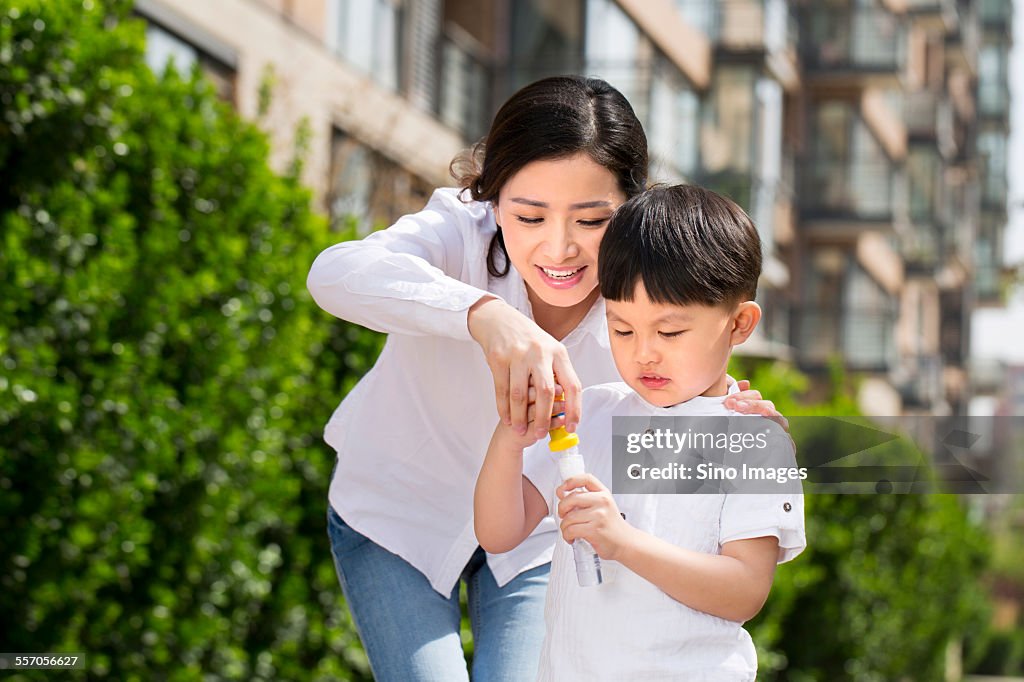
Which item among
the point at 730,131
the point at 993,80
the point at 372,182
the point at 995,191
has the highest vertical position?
the point at 993,80

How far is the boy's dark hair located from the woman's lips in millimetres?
218

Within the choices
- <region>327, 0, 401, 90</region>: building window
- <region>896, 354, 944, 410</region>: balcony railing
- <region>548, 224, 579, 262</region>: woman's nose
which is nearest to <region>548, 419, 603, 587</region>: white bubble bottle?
<region>548, 224, 579, 262</region>: woman's nose

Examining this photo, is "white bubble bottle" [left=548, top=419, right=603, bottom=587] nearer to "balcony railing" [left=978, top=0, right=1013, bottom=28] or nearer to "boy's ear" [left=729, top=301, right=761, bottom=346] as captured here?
"boy's ear" [left=729, top=301, right=761, bottom=346]

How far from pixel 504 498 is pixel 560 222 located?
468 millimetres

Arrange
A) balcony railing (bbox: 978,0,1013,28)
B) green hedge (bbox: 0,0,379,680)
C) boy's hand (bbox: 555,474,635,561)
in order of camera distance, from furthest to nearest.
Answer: balcony railing (bbox: 978,0,1013,28) < green hedge (bbox: 0,0,379,680) < boy's hand (bbox: 555,474,635,561)

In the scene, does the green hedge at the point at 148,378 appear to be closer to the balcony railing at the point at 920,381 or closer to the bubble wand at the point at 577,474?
the bubble wand at the point at 577,474

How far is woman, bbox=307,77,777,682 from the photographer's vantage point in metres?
2.35

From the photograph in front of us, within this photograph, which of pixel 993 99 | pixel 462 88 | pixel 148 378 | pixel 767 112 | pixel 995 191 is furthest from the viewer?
pixel 995 191

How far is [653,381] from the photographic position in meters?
2.08

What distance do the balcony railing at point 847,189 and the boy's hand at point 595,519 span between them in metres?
27.9

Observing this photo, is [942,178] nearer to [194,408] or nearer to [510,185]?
[194,408]

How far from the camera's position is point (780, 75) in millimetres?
25734

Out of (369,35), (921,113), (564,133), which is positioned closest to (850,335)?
(921,113)

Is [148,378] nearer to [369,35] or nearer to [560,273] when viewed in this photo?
[560,273]
